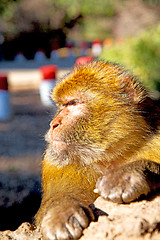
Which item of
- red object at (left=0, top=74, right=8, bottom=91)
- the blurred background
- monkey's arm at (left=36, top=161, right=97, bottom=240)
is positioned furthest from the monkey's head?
red object at (left=0, top=74, right=8, bottom=91)

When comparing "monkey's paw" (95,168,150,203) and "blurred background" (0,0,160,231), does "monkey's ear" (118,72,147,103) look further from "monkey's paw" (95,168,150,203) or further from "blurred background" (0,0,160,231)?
"monkey's paw" (95,168,150,203)

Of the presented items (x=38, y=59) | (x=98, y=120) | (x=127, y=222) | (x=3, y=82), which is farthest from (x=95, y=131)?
(x=38, y=59)

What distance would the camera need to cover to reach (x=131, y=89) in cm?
332

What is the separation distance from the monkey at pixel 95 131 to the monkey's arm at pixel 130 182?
292mm

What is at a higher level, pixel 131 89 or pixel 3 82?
pixel 131 89

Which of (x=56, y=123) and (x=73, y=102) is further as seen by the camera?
(x=73, y=102)

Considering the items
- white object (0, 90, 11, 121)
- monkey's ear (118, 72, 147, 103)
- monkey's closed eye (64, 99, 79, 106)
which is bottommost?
white object (0, 90, 11, 121)

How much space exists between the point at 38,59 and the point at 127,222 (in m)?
26.6

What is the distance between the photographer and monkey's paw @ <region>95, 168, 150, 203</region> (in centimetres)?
240

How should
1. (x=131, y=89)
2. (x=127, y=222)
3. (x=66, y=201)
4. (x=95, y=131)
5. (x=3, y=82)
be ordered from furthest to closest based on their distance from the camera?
(x=3, y=82)
(x=131, y=89)
(x=95, y=131)
(x=66, y=201)
(x=127, y=222)

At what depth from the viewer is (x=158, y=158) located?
9.59 ft

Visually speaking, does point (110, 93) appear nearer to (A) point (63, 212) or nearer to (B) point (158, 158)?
(B) point (158, 158)

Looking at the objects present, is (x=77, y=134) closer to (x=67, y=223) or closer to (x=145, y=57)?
(x=67, y=223)

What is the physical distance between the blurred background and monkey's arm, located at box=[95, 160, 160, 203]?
1.09m
